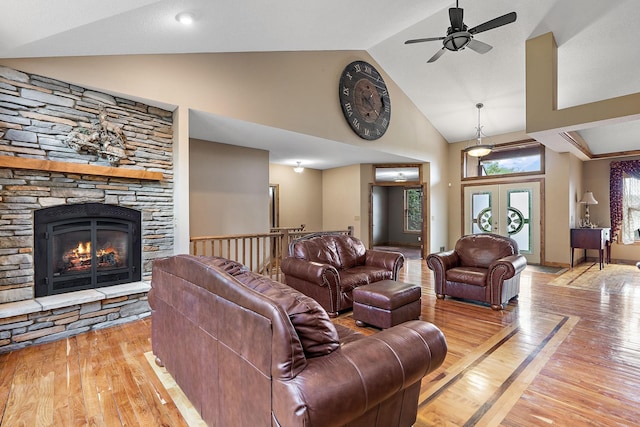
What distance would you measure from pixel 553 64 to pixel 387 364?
5.29 metres

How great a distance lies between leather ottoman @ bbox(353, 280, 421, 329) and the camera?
3148 millimetres

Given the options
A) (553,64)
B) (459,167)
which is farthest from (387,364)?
(459,167)

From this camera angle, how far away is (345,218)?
28.1ft

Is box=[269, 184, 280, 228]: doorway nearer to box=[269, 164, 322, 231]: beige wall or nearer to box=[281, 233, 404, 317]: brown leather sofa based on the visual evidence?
box=[269, 164, 322, 231]: beige wall

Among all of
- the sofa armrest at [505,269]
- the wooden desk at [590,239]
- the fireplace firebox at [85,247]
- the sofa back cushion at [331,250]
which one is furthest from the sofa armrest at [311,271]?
the wooden desk at [590,239]

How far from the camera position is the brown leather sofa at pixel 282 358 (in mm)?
1194

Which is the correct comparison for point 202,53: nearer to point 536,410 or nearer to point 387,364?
point 387,364

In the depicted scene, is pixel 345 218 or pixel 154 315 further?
pixel 345 218

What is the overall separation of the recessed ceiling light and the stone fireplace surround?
1.24 metres

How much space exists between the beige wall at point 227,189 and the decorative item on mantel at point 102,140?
1.96 meters

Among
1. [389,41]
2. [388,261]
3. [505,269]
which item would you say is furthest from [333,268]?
[389,41]

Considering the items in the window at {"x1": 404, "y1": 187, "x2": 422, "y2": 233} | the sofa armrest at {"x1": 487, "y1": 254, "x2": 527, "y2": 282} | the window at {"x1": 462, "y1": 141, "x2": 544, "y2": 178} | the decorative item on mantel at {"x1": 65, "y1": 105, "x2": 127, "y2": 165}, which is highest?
the window at {"x1": 462, "y1": 141, "x2": 544, "y2": 178}

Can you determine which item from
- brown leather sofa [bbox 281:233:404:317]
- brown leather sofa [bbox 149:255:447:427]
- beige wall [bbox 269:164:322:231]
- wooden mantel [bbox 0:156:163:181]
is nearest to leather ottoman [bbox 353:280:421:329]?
brown leather sofa [bbox 281:233:404:317]

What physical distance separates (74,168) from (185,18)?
185 centimetres
